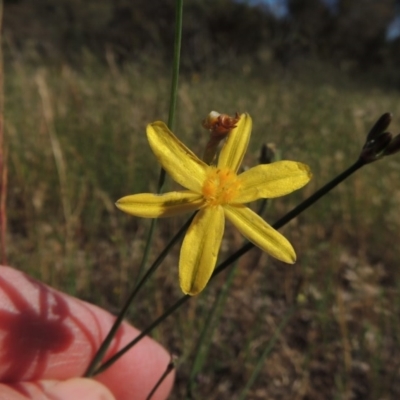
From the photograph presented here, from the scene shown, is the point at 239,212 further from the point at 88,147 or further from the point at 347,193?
the point at 88,147

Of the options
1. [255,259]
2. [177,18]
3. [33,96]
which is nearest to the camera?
[177,18]

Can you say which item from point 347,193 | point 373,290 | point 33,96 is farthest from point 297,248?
point 33,96

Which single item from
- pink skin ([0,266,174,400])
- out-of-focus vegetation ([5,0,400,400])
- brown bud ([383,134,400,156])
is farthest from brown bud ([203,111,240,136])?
out-of-focus vegetation ([5,0,400,400])

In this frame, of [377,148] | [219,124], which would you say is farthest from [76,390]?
[377,148]

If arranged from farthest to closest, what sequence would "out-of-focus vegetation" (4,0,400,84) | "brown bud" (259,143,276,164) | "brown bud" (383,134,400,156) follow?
"out-of-focus vegetation" (4,0,400,84) < "brown bud" (259,143,276,164) < "brown bud" (383,134,400,156)

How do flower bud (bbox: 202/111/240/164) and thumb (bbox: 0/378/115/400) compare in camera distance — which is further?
thumb (bbox: 0/378/115/400)

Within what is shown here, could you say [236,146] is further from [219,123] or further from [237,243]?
[237,243]

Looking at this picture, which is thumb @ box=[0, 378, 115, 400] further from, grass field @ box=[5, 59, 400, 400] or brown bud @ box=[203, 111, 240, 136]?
brown bud @ box=[203, 111, 240, 136]

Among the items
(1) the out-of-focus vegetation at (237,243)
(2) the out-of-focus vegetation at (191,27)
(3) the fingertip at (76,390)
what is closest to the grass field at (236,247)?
(1) the out-of-focus vegetation at (237,243)
